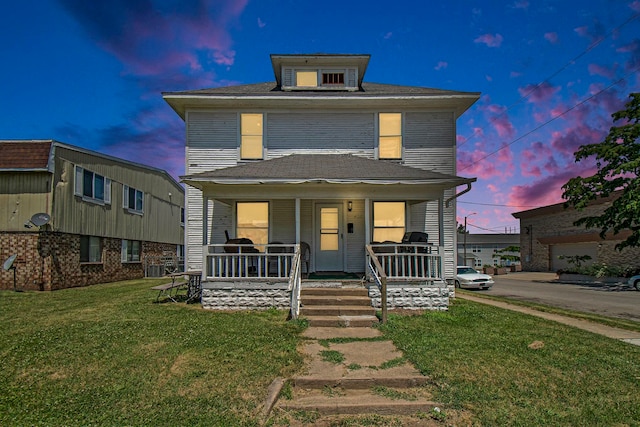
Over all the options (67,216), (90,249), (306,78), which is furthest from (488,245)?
(67,216)

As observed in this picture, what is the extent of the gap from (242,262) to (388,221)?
475 centimetres

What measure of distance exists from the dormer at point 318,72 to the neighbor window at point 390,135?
1851 millimetres

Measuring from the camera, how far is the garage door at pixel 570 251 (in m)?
30.3

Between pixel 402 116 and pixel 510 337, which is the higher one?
pixel 402 116

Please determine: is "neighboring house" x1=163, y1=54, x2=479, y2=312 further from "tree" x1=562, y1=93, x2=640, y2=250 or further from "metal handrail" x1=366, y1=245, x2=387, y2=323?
"tree" x1=562, y1=93, x2=640, y2=250

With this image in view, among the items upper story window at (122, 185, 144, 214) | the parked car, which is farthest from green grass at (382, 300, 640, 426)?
upper story window at (122, 185, 144, 214)

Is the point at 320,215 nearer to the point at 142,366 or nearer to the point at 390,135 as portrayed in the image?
the point at 390,135

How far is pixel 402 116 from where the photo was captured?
12844mm

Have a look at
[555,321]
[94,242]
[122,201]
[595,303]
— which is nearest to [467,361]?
[555,321]

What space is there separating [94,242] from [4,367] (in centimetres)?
1454

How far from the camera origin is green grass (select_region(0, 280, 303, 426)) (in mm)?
4145

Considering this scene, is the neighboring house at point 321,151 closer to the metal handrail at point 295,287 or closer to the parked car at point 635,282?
the metal handrail at point 295,287

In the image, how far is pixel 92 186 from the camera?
704 inches

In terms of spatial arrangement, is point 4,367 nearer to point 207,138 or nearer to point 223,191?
point 223,191
